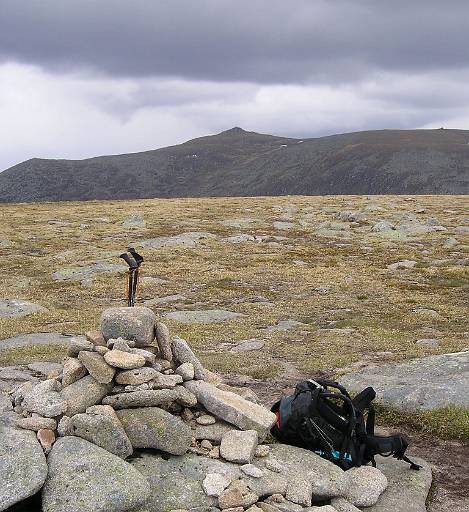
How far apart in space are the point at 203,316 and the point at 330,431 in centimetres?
1796

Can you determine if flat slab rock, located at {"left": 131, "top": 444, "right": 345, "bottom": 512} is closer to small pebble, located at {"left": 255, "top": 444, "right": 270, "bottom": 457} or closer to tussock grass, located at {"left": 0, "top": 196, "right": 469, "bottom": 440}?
small pebble, located at {"left": 255, "top": 444, "right": 270, "bottom": 457}

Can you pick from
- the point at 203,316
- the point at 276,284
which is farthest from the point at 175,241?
the point at 203,316

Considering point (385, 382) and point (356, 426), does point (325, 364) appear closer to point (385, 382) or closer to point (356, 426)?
point (385, 382)

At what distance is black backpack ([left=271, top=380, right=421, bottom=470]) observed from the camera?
1289 centimetres

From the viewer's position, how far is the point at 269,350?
942 inches

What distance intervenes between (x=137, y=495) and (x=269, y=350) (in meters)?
14.2

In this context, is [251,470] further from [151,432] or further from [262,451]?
[151,432]

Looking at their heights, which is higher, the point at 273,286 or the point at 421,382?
the point at 421,382

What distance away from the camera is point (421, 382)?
56.7ft

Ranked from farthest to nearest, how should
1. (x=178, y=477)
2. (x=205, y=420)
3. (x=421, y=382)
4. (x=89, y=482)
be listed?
(x=421, y=382) → (x=205, y=420) → (x=178, y=477) → (x=89, y=482)

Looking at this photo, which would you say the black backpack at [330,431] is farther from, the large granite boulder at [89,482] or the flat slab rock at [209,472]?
the large granite boulder at [89,482]

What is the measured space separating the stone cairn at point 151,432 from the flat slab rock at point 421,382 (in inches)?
164

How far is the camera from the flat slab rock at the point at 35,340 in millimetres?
24391

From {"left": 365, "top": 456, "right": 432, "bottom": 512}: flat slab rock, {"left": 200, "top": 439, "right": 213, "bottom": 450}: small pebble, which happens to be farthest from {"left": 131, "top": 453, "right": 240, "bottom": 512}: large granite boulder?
{"left": 365, "top": 456, "right": 432, "bottom": 512}: flat slab rock
